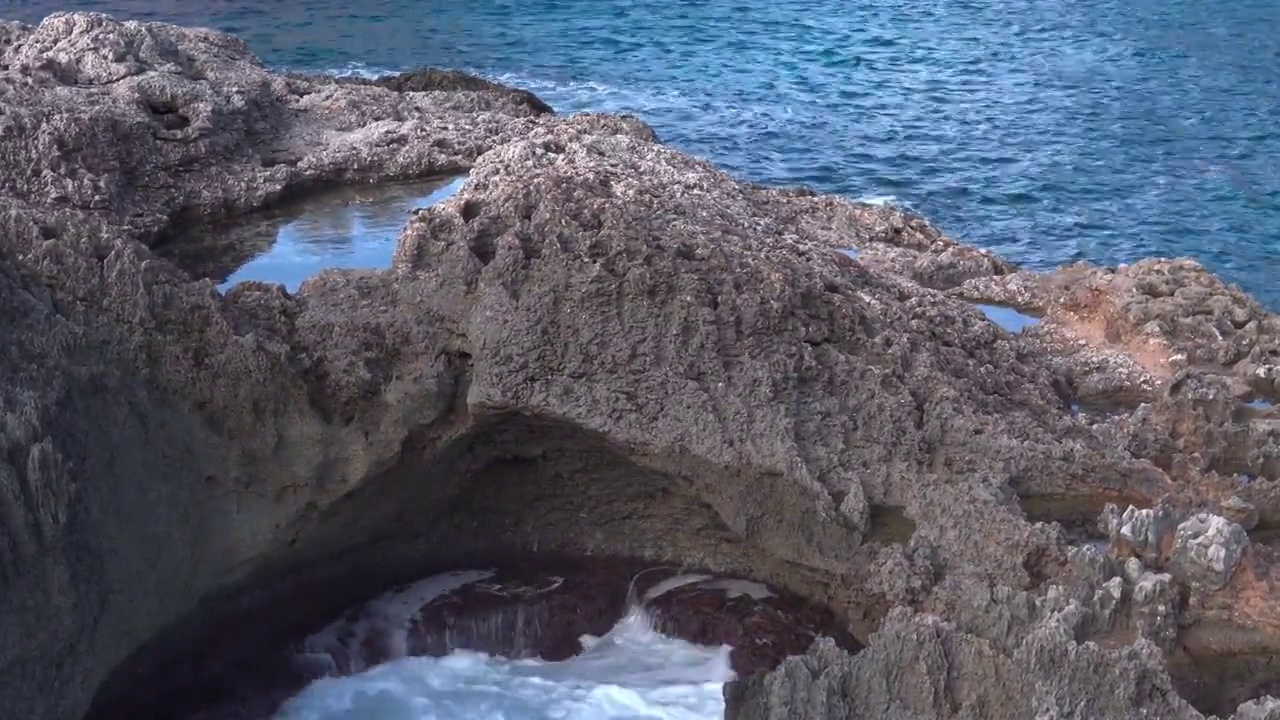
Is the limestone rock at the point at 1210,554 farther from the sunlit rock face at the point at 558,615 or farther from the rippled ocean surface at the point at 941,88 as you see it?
the rippled ocean surface at the point at 941,88

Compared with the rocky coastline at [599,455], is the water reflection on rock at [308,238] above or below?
above

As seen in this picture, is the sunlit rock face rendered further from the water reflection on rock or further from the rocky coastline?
the water reflection on rock

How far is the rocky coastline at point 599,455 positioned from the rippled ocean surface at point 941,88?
7999 millimetres

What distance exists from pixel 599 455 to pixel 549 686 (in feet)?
3.62

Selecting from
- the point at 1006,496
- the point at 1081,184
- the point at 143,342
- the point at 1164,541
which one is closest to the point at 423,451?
the point at 143,342

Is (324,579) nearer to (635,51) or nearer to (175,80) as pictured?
(175,80)

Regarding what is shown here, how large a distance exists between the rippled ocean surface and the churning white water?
29.0ft

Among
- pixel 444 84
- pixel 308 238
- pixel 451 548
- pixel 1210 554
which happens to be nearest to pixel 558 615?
pixel 451 548

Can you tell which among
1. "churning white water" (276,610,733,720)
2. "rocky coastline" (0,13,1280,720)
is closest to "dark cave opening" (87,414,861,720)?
"rocky coastline" (0,13,1280,720)

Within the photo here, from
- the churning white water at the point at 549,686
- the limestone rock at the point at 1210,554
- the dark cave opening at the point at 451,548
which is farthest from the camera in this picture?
the churning white water at the point at 549,686

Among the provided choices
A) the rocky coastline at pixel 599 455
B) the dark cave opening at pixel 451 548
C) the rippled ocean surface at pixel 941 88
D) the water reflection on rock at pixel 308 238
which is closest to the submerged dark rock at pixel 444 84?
the water reflection on rock at pixel 308 238

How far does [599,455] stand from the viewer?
614cm

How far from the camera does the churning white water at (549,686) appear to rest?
5.95m

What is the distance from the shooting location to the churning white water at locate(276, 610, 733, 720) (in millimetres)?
5953
